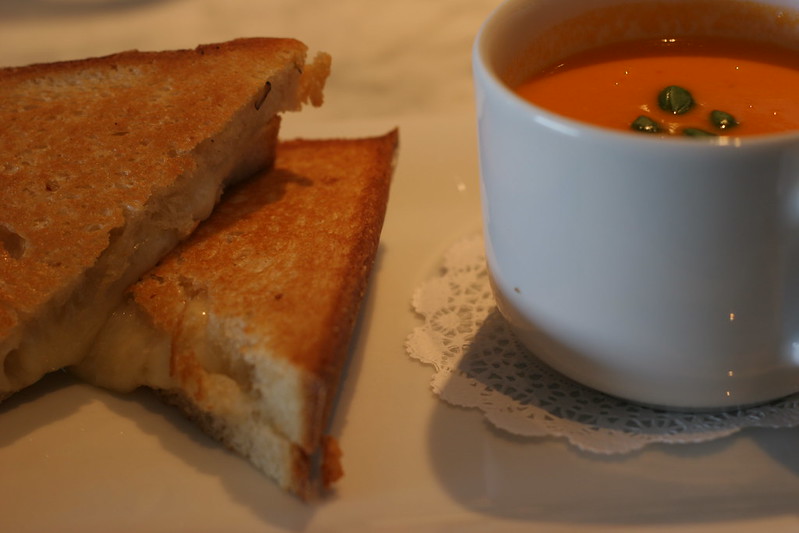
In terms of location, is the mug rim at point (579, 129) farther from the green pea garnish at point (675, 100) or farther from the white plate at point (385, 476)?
the white plate at point (385, 476)

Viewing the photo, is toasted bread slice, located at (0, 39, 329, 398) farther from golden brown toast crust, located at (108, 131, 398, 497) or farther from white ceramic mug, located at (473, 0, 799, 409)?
white ceramic mug, located at (473, 0, 799, 409)

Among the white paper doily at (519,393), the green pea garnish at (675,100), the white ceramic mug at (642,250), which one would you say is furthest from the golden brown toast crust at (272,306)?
the green pea garnish at (675,100)

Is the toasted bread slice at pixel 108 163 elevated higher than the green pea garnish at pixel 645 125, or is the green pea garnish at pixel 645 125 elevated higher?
the green pea garnish at pixel 645 125

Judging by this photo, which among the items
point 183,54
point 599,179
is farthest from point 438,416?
point 183,54

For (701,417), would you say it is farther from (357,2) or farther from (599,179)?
(357,2)

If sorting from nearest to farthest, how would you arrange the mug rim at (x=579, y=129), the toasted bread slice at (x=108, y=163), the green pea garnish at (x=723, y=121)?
the mug rim at (x=579, y=129), the green pea garnish at (x=723, y=121), the toasted bread slice at (x=108, y=163)

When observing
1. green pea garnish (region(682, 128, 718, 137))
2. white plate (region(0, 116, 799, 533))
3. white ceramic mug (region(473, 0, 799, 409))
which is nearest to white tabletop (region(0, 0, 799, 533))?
white plate (region(0, 116, 799, 533))

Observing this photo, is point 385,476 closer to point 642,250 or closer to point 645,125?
point 642,250
